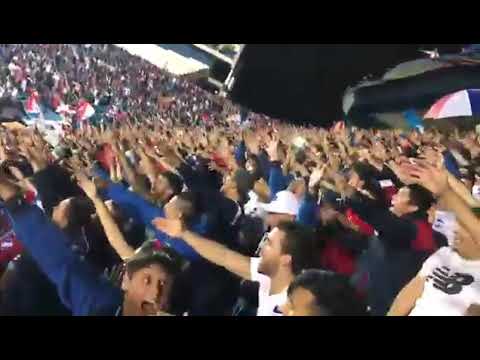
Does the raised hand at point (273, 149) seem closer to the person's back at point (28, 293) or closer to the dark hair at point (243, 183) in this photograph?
the dark hair at point (243, 183)

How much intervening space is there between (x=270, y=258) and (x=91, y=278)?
83cm

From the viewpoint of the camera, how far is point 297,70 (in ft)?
16.4

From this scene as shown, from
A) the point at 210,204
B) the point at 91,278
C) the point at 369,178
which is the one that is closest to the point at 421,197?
the point at 369,178

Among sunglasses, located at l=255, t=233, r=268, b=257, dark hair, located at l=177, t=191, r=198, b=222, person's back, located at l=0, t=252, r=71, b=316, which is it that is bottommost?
person's back, located at l=0, t=252, r=71, b=316

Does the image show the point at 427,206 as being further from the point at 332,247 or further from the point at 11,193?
the point at 11,193

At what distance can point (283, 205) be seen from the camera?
4.70m

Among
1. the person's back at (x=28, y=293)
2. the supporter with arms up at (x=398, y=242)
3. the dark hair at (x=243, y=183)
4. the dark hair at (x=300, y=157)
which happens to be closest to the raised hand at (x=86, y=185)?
the person's back at (x=28, y=293)

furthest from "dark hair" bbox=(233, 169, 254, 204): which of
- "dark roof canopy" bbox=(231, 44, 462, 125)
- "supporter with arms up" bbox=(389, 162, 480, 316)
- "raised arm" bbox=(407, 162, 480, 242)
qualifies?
"raised arm" bbox=(407, 162, 480, 242)

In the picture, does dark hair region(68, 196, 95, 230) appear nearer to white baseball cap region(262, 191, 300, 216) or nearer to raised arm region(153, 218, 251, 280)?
raised arm region(153, 218, 251, 280)

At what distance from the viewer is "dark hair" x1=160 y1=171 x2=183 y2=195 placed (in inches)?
181
